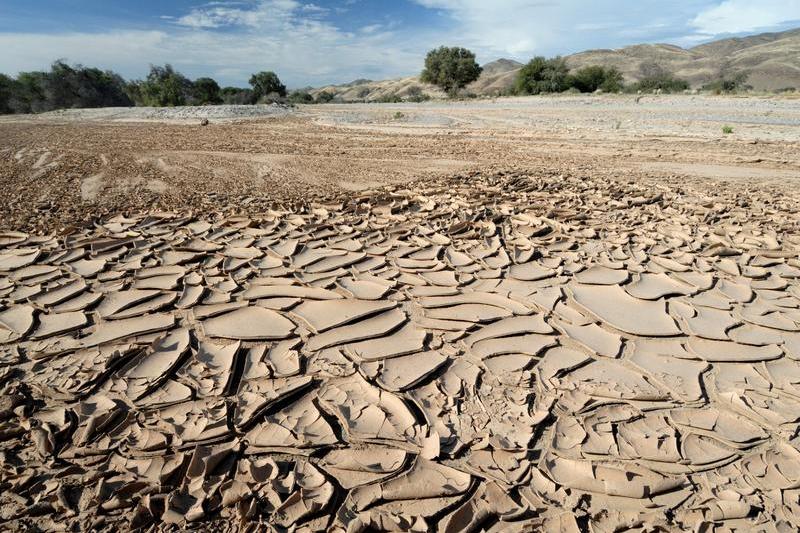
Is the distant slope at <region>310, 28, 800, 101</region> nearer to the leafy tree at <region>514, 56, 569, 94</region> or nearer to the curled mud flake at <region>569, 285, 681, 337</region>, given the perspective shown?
the leafy tree at <region>514, 56, 569, 94</region>

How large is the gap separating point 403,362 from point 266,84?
3267 cm

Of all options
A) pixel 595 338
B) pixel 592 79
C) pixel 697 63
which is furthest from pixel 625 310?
pixel 697 63

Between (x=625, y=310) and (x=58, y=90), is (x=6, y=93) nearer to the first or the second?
(x=58, y=90)

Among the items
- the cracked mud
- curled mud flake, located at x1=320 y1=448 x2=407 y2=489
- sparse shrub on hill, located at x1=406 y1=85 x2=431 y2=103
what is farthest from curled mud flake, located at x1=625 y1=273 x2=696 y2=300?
sparse shrub on hill, located at x1=406 y1=85 x2=431 y2=103

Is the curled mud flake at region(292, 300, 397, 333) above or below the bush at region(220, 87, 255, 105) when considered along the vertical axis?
below

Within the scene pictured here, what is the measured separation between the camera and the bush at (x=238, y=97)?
97.3ft

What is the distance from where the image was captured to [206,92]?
30.9 meters

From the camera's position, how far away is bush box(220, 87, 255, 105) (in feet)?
97.3

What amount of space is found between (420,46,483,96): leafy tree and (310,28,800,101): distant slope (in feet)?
5.57

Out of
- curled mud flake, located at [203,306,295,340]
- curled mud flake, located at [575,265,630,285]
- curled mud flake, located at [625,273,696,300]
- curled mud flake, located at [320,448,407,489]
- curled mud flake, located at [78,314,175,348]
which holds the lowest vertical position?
curled mud flake, located at [320,448,407,489]

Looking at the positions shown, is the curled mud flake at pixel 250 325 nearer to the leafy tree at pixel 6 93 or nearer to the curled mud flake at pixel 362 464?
the curled mud flake at pixel 362 464

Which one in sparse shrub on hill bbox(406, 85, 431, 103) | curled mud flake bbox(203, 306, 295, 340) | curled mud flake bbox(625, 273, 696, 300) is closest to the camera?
curled mud flake bbox(203, 306, 295, 340)

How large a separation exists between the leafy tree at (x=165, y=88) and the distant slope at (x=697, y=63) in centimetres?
1313

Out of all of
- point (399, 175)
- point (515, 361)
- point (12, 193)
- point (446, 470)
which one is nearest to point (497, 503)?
point (446, 470)
